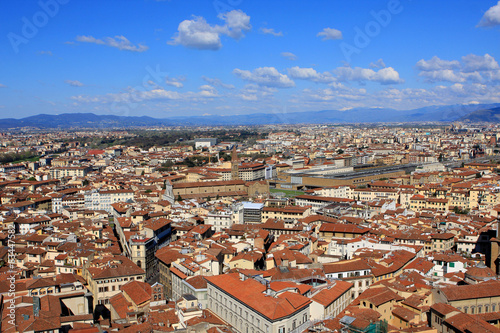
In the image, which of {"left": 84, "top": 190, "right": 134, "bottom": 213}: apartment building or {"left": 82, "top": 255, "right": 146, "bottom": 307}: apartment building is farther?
{"left": 84, "top": 190, "right": 134, "bottom": 213}: apartment building

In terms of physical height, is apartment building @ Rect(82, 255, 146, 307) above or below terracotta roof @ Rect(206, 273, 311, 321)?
below

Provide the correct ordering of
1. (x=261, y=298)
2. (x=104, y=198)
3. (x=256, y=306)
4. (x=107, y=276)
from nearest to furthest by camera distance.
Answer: (x=256, y=306), (x=261, y=298), (x=107, y=276), (x=104, y=198)

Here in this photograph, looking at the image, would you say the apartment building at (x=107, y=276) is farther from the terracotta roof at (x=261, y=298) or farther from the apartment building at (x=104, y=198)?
the apartment building at (x=104, y=198)

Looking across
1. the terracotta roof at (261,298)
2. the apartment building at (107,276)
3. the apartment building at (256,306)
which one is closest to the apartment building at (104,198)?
the apartment building at (107,276)

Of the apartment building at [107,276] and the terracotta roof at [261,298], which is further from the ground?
the terracotta roof at [261,298]

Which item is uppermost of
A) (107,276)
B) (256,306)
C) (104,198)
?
(256,306)

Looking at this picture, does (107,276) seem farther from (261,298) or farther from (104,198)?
(104,198)

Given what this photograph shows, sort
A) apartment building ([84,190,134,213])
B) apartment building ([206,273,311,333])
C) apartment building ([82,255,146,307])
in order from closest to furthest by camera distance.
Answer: apartment building ([206,273,311,333])
apartment building ([82,255,146,307])
apartment building ([84,190,134,213])

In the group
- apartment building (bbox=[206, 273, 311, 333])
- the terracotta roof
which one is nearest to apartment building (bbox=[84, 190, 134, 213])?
apartment building (bbox=[206, 273, 311, 333])

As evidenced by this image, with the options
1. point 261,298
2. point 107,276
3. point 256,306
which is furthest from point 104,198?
point 256,306

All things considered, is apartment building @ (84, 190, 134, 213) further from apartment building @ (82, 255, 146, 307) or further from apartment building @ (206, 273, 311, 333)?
apartment building @ (206, 273, 311, 333)

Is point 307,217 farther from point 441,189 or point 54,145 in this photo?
point 54,145

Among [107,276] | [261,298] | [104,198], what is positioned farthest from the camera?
[104,198]
